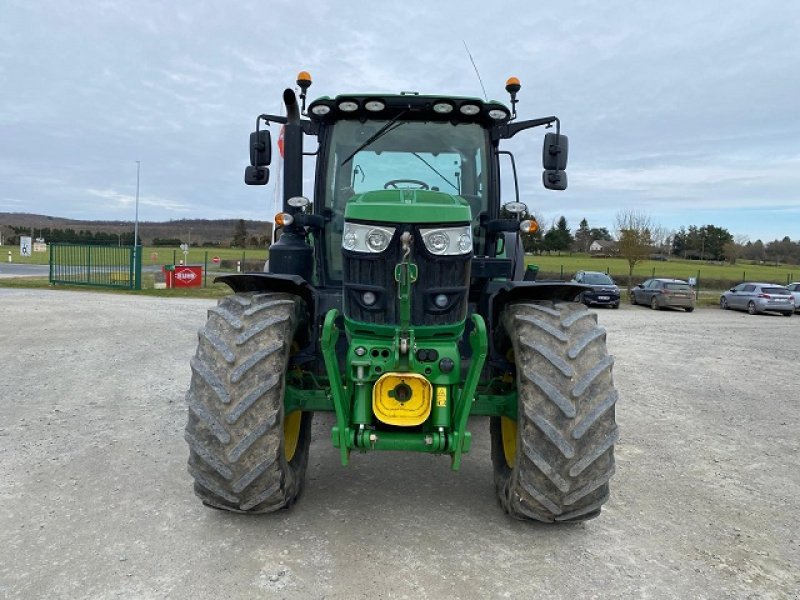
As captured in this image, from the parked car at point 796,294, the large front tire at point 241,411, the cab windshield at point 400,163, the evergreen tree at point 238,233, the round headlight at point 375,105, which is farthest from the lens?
the evergreen tree at point 238,233

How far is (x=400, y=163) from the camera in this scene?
4.64 metres

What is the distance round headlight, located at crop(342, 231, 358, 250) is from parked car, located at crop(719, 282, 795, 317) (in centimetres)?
2562

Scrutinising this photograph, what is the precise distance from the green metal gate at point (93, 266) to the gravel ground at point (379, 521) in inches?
708

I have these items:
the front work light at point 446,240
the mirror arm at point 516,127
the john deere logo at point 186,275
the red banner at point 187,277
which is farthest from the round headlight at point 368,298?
the john deere logo at point 186,275

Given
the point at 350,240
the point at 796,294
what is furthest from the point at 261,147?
the point at 796,294

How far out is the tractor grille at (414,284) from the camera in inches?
132

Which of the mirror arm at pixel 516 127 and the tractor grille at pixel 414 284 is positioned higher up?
the mirror arm at pixel 516 127

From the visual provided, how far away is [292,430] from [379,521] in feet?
2.86

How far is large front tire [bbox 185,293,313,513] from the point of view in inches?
133

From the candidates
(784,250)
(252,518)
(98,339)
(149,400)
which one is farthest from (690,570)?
(784,250)

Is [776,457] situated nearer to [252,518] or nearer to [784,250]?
[252,518]

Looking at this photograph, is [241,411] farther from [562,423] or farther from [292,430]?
[562,423]

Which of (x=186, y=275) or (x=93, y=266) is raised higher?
(x=93, y=266)

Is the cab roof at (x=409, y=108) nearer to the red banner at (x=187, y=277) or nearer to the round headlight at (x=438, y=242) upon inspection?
the round headlight at (x=438, y=242)
